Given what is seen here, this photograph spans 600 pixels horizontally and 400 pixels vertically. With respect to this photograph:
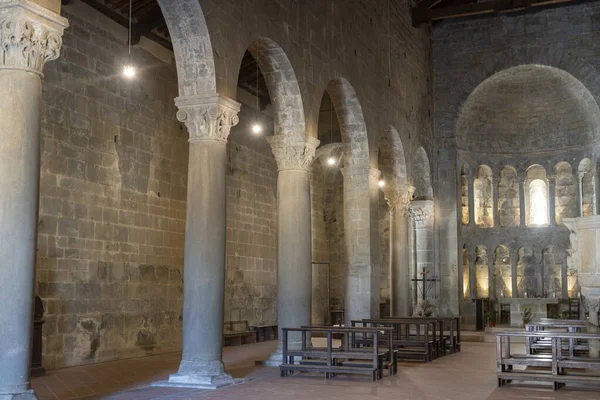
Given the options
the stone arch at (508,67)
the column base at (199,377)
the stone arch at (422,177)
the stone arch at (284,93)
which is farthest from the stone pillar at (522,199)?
the column base at (199,377)

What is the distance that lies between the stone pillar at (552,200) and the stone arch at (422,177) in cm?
450

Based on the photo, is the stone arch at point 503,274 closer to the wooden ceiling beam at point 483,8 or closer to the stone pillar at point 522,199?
the stone pillar at point 522,199

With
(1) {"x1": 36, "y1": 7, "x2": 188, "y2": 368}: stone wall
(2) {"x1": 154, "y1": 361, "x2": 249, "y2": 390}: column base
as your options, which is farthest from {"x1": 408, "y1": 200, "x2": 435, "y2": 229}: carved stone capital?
(2) {"x1": 154, "y1": 361, "x2": 249, "y2": 390}: column base

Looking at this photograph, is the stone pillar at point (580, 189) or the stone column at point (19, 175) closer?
the stone column at point (19, 175)

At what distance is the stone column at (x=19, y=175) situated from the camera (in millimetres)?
6910

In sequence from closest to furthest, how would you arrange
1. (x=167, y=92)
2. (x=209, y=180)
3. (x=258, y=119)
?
(x=209, y=180), (x=167, y=92), (x=258, y=119)

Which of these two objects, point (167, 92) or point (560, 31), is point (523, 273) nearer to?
point (560, 31)

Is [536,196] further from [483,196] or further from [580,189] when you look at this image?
[580,189]

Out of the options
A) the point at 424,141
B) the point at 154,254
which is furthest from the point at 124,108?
the point at 424,141

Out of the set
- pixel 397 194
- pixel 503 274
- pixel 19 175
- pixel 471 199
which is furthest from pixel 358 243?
pixel 503 274

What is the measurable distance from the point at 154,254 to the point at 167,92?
144 inches

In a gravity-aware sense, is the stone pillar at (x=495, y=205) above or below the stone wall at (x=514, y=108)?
below

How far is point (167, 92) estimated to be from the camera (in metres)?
16.6

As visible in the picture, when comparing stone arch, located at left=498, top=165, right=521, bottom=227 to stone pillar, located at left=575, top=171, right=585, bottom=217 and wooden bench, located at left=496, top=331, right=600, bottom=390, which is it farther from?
wooden bench, located at left=496, top=331, right=600, bottom=390
